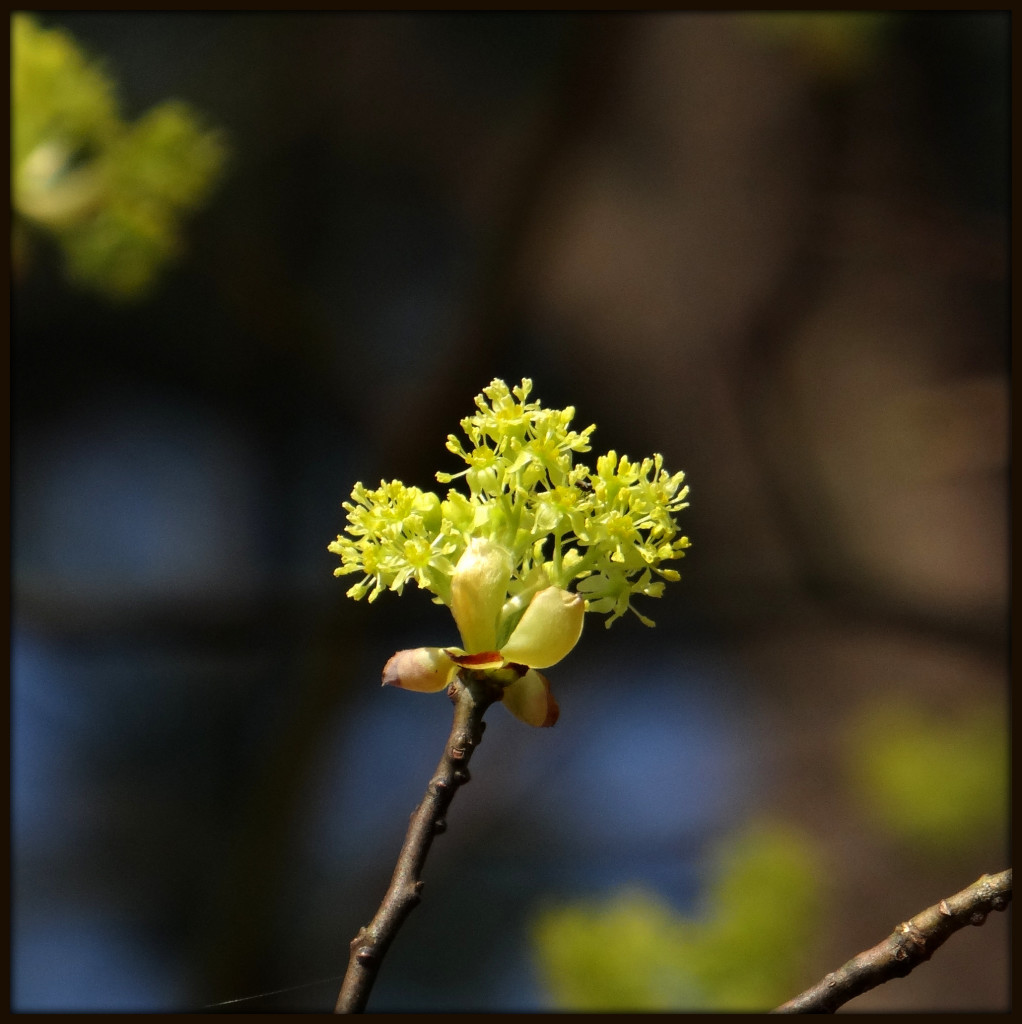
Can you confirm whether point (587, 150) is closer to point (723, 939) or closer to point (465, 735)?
point (723, 939)

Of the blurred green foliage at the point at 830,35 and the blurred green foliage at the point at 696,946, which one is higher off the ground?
the blurred green foliage at the point at 830,35

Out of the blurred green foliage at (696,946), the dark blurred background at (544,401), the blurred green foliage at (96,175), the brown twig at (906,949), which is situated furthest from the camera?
the dark blurred background at (544,401)

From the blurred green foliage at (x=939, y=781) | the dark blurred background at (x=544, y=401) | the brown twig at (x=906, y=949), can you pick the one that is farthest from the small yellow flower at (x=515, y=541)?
the blurred green foliage at (x=939, y=781)

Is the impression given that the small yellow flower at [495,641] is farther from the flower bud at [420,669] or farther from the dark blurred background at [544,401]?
the dark blurred background at [544,401]

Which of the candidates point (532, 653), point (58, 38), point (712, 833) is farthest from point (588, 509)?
point (712, 833)

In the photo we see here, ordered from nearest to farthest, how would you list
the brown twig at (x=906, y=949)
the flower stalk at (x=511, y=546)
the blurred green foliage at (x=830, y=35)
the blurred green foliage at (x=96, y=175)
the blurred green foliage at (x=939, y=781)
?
the brown twig at (x=906, y=949)
the flower stalk at (x=511, y=546)
the blurred green foliage at (x=96, y=175)
the blurred green foliage at (x=830, y=35)
the blurred green foliage at (x=939, y=781)

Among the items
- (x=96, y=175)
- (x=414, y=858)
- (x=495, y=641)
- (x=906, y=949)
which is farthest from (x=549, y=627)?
(x=96, y=175)
